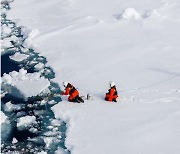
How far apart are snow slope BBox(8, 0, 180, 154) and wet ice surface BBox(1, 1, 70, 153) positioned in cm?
32

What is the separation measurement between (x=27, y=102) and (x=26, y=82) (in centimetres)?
95

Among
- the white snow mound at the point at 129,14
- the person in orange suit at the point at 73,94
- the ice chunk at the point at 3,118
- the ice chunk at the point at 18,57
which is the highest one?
the white snow mound at the point at 129,14

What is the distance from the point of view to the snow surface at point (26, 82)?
11.0 m

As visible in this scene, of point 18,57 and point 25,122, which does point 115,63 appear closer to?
point 18,57

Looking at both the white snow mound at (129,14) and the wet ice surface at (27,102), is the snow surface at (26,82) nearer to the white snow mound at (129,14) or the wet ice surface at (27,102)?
the wet ice surface at (27,102)

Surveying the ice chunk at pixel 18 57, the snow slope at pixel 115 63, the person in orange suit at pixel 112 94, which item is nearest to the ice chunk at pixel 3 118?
→ the snow slope at pixel 115 63

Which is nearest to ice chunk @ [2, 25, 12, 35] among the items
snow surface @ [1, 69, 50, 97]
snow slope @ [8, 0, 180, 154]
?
snow slope @ [8, 0, 180, 154]

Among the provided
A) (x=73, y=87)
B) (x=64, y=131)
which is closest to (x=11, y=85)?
(x=73, y=87)

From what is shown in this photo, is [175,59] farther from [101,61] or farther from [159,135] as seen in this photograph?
[159,135]

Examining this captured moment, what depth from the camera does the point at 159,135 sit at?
28.5 feet

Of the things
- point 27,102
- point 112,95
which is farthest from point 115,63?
point 27,102

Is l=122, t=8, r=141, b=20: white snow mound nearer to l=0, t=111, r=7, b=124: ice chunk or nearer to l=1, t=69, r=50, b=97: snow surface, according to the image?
l=1, t=69, r=50, b=97: snow surface

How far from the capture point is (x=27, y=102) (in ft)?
34.9

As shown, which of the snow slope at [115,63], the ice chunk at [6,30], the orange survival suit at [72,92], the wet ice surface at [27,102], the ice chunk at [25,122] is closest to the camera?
the snow slope at [115,63]
